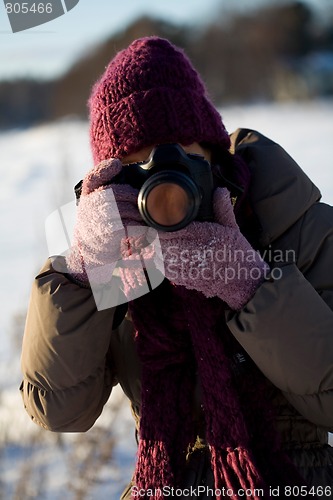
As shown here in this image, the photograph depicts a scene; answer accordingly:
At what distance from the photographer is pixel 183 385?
99 centimetres

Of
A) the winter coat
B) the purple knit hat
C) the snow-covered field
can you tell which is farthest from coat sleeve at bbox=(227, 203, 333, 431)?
the snow-covered field

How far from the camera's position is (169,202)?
0.89m

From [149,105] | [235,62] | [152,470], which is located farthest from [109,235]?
[235,62]

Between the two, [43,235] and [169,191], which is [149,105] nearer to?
[169,191]

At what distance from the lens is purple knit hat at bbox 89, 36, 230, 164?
99 cm

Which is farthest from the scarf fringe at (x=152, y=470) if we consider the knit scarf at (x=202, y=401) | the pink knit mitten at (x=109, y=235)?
the pink knit mitten at (x=109, y=235)

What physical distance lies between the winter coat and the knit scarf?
41mm

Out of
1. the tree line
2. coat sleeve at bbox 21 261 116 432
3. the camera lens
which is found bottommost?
the tree line

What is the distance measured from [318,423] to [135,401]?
Answer: 277mm

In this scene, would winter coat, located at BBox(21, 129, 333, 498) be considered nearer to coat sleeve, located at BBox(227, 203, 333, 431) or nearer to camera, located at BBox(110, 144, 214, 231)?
coat sleeve, located at BBox(227, 203, 333, 431)

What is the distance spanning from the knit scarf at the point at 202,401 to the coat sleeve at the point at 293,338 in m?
0.05

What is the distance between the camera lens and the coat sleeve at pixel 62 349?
3.19 ft

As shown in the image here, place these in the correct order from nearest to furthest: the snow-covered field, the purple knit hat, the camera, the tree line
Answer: the camera < the purple knit hat < the snow-covered field < the tree line

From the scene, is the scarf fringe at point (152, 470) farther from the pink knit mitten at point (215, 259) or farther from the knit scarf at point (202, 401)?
the pink knit mitten at point (215, 259)
